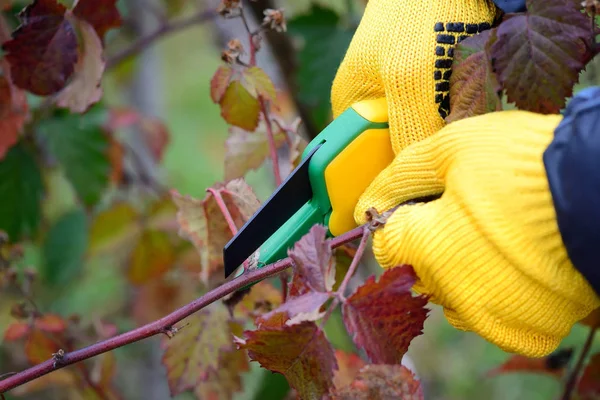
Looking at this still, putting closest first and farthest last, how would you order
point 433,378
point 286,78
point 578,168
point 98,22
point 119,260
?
point 578,168, point 98,22, point 286,78, point 119,260, point 433,378

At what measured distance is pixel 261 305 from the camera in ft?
3.17

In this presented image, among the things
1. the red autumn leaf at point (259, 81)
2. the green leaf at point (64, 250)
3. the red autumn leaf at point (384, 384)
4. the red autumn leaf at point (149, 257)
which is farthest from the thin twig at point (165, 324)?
the green leaf at point (64, 250)

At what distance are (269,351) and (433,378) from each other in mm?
1745

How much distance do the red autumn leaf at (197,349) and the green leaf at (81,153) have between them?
58 cm

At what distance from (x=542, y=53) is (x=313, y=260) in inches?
11.8

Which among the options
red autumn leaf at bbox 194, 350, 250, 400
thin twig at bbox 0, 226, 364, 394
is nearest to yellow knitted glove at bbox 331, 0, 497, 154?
thin twig at bbox 0, 226, 364, 394

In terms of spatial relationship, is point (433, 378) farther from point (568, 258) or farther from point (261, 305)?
point (568, 258)

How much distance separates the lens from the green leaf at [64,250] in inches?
68.4

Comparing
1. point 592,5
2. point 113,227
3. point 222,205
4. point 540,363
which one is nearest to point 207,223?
point 222,205

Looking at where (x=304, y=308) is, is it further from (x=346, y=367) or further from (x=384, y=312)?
(x=346, y=367)

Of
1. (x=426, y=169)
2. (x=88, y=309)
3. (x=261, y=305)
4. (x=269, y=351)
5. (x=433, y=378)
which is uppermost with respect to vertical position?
(x=426, y=169)

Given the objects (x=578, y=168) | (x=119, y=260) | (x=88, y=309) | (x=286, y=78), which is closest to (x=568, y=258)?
(x=578, y=168)

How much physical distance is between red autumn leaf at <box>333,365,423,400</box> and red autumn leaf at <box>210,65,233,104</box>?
419mm

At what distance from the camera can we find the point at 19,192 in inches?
54.8
